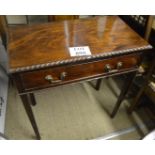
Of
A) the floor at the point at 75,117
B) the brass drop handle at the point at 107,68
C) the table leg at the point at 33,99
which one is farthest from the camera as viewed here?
the table leg at the point at 33,99

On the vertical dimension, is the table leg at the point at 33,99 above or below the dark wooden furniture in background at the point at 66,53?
below

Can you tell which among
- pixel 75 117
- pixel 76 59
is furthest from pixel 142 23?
pixel 75 117

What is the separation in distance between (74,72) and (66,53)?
104 mm

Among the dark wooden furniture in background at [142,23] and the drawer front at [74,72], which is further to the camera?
the dark wooden furniture in background at [142,23]

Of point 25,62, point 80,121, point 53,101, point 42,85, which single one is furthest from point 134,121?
point 25,62

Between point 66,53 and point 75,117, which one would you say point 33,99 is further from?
point 66,53

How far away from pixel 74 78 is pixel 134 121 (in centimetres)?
79

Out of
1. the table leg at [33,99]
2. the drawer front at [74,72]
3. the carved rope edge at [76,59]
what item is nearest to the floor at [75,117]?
the table leg at [33,99]

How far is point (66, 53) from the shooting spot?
81 centimetres

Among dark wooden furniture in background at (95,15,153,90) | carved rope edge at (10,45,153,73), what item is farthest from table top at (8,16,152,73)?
dark wooden furniture in background at (95,15,153,90)

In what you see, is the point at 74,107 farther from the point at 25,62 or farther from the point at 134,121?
the point at 25,62

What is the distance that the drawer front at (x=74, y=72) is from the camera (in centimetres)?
79

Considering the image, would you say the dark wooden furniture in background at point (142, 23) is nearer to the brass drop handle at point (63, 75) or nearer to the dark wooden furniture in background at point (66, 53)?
the dark wooden furniture in background at point (66, 53)

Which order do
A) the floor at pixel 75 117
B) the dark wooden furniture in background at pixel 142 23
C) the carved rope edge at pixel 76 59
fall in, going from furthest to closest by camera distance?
A: 1. the floor at pixel 75 117
2. the dark wooden furniture in background at pixel 142 23
3. the carved rope edge at pixel 76 59
